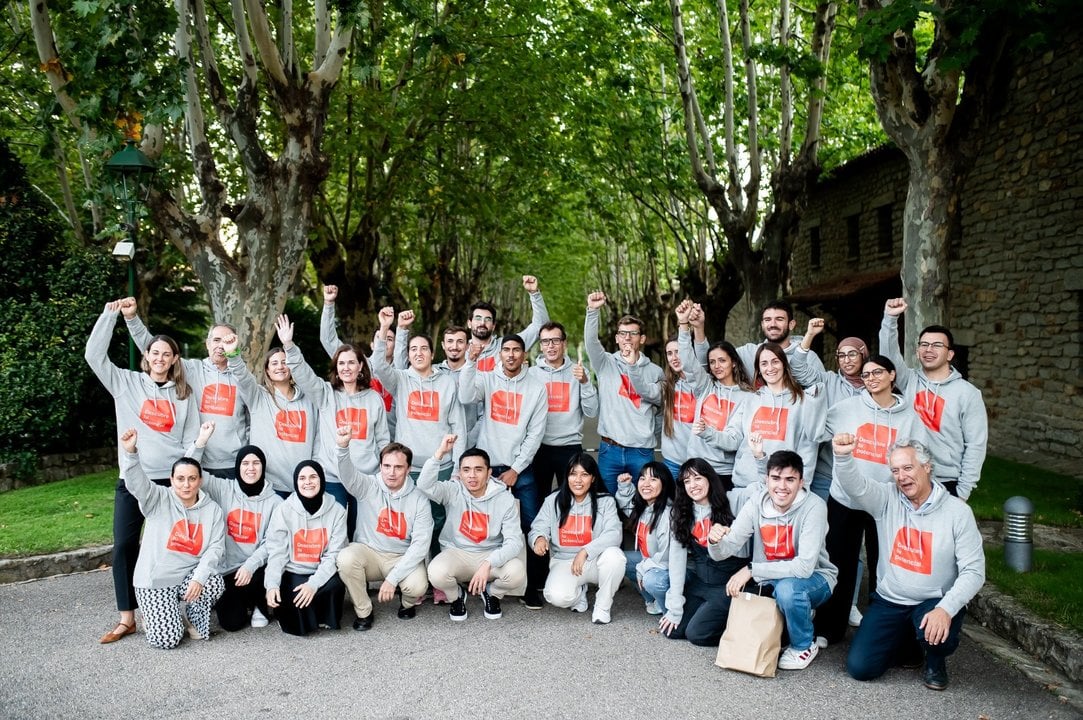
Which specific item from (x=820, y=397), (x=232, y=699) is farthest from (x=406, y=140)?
(x=232, y=699)

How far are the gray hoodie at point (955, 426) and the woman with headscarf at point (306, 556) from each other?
409 centimetres

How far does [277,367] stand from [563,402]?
7.60ft

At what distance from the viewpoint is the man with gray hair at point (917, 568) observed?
475 centimetres

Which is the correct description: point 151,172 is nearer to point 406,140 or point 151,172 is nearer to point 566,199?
point 406,140

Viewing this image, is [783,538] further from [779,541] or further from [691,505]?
[691,505]

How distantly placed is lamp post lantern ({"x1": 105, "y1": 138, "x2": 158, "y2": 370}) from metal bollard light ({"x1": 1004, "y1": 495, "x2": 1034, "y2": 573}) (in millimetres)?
8255

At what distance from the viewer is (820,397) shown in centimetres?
592

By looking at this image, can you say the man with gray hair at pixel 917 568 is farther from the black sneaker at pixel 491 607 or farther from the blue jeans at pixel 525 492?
the blue jeans at pixel 525 492

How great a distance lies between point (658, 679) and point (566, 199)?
19186 millimetres

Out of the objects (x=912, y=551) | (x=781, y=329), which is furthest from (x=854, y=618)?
(x=781, y=329)

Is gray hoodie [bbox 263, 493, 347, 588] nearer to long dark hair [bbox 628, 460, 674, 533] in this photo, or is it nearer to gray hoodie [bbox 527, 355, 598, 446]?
gray hoodie [bbox 527, 355, 598, 446]

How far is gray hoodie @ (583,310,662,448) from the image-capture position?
22.8 ft

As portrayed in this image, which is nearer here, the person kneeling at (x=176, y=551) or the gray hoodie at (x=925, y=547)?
the gray hoodie at (x=925, y=547)

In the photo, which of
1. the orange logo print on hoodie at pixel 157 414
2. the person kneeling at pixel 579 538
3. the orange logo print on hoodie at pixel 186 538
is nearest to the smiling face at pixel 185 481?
the orange logo print on hoodie at pixel 186 538
